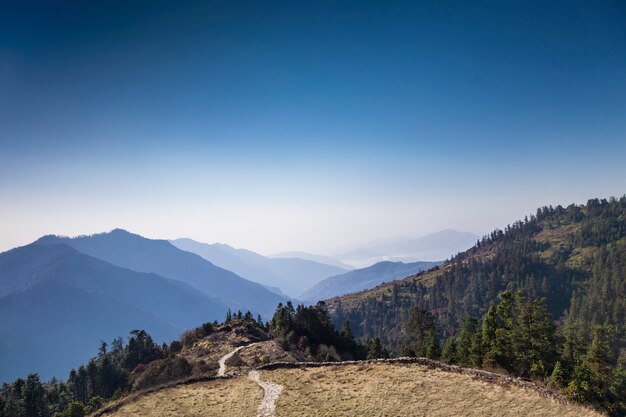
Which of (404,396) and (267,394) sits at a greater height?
(267,394)

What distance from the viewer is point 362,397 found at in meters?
40.3

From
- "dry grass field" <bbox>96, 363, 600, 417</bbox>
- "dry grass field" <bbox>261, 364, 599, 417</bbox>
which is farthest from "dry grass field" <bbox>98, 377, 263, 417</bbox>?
"dry grass field" <bbox>261, 364, 599, 417</bbox>

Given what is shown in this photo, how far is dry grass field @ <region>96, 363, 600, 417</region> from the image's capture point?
3544cm

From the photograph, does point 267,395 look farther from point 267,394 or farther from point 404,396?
point 404,396

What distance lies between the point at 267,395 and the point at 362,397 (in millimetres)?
11085

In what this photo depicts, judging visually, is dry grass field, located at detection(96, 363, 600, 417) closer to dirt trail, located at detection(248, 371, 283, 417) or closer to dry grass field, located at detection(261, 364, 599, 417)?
dry grass field, located at detection(261, 364, 599, 417)

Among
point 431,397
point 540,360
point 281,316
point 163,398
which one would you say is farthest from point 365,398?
point 281,316

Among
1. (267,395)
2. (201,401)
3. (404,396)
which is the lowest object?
(404,396)

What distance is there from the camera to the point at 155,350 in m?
125

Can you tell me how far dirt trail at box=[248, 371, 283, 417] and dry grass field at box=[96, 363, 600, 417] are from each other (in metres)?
0.62

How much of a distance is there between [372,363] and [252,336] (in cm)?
5219

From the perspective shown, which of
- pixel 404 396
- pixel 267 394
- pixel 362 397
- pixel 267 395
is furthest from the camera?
pixel 267 394

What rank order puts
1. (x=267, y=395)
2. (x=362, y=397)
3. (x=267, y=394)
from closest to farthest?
(x=362, y=397) → (x=267, y=395) → (x=267, y=394)

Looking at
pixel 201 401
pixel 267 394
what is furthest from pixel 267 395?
pixel 201 401
